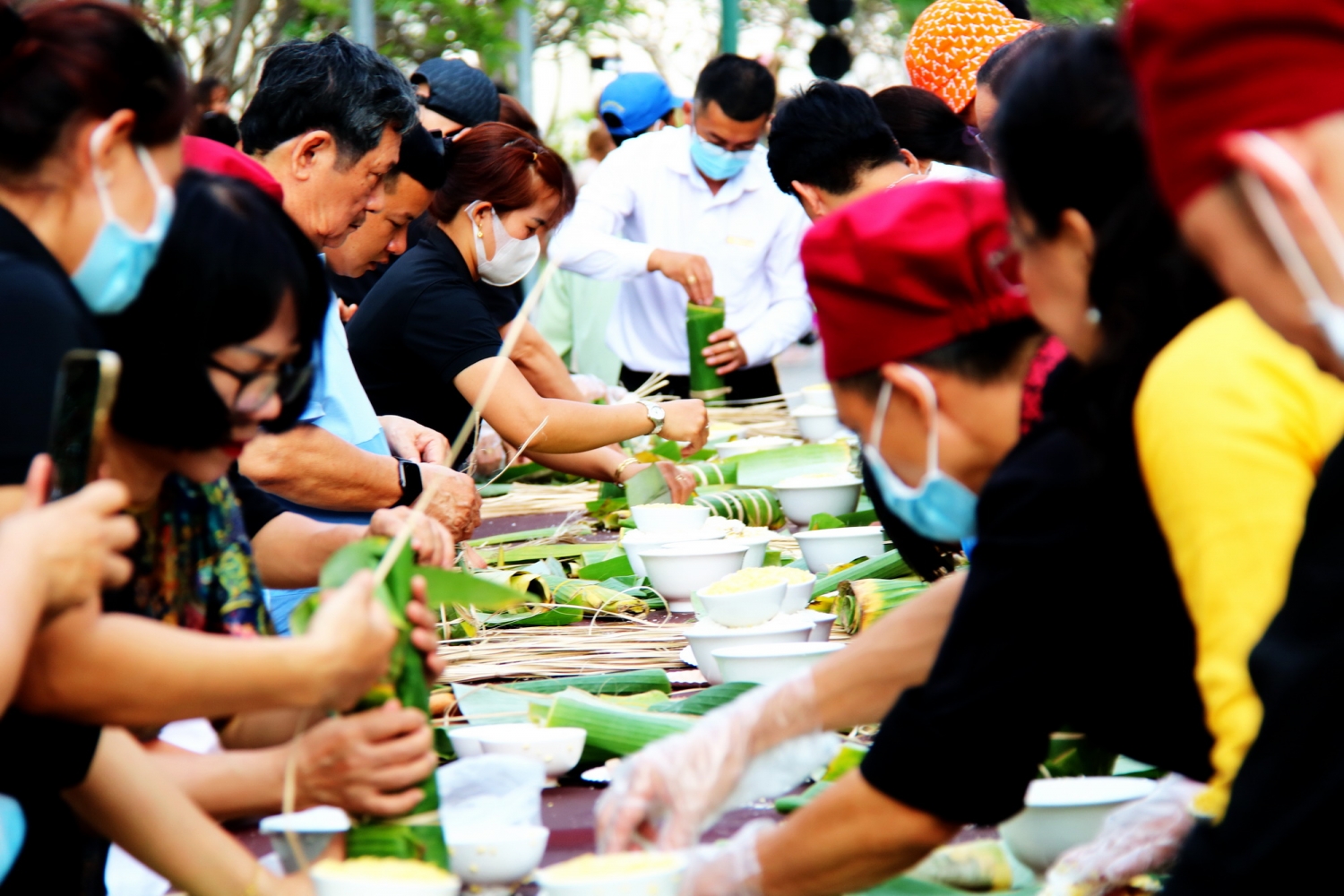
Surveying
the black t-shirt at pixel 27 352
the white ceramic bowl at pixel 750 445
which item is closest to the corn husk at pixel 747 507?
the white ceramic bowl at pixel 750 445

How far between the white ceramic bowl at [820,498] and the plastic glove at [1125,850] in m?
1.94

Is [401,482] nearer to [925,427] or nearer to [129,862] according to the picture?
[129,862]

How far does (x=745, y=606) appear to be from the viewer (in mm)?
2279

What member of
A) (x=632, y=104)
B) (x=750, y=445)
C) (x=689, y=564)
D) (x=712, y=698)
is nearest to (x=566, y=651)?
(x=689, y=564)

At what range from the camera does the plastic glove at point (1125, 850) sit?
1.45m

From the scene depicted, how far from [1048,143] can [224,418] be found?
0.89m

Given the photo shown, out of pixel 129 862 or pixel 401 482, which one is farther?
pixel 401 482

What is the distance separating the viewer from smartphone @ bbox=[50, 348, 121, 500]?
1310 mm

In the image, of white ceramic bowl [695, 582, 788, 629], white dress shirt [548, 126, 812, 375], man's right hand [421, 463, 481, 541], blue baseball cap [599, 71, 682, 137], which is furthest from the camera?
blue baseball cap [599, 71, 682, 137]

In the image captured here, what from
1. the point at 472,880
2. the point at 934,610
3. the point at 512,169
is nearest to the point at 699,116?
the point at 512,169

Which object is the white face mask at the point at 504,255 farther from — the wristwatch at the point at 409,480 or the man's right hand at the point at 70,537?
the man's right hand at the point at 70,537

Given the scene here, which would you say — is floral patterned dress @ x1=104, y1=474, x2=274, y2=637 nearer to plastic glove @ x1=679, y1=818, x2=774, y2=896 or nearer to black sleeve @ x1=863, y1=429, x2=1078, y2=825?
plastic glove @ x1=679, y1=818, x2=774, y2=896

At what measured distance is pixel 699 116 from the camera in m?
5.71

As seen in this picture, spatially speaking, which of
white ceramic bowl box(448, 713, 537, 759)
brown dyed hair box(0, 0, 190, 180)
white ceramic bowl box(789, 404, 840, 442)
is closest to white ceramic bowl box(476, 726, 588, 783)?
white ceramic bowl box(448, 713, 537, 759)
